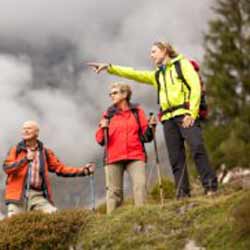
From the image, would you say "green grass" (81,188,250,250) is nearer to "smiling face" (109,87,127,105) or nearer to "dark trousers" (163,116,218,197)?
"dark trousers" (163,116,218,197)

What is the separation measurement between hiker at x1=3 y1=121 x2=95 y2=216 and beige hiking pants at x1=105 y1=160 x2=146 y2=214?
22.4 inches

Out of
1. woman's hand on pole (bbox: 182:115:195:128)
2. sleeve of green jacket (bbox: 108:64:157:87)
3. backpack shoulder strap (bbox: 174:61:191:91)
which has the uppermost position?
sleeve of green jacket (bbox: 108:64:157:87)

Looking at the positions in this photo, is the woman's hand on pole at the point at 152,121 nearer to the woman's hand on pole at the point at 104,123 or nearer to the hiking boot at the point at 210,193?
the woman's hand on pole at the point at 104,123

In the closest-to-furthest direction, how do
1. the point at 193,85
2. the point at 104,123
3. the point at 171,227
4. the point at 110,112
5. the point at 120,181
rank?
the point at 171,227 < the point at 193,85 < the point at 120,181 < the point at 104,123 < the point at 110,112

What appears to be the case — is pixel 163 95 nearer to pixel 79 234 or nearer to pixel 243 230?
pixel 79 234

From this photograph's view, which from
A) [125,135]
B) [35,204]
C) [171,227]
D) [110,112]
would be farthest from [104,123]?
[171,227]

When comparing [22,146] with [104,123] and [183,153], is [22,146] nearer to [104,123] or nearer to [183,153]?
[104,123]

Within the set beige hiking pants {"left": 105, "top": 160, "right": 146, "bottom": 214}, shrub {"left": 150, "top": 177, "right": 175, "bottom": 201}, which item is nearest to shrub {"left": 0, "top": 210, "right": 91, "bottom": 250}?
beige hiking pants {"left": 105, "top": 160, "right": 146, "bottom": 214}

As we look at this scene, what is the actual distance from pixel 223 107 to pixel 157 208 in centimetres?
2771

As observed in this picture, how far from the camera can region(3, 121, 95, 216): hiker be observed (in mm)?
8961

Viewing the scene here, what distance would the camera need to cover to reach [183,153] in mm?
8758

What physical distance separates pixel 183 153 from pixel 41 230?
2373mm

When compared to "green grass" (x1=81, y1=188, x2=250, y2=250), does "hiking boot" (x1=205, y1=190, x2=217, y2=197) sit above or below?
above

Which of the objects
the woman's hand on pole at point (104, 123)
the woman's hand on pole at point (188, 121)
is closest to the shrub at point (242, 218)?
the woman's hand on pole at point (188, 121)
